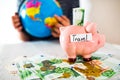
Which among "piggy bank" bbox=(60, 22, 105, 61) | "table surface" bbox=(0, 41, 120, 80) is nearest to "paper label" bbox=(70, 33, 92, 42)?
"piggy bank" bbox=(60, 22, 105, 61)

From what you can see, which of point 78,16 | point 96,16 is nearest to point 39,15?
point 78,16

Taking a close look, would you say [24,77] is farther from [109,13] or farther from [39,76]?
[109,13]

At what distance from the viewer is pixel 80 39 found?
0.62 m

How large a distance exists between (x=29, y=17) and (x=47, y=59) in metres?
0.19

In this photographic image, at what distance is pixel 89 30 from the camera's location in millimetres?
624

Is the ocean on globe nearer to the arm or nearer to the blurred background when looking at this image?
the arm

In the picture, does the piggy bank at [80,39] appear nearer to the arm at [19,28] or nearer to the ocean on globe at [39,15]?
the ocean on globe at [39,15]

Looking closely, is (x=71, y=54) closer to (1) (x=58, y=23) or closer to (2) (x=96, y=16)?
(1) (x=58, y=23)

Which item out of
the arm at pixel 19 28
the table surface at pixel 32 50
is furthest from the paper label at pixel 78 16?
the arm at pixel 19 28

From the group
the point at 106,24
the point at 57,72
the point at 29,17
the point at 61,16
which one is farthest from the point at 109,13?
the point at 57,72

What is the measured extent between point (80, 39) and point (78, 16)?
0.06 meters

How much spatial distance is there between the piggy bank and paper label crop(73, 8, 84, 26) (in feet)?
0.05

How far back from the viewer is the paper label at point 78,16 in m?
0.62

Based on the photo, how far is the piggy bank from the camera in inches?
24.4
